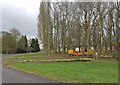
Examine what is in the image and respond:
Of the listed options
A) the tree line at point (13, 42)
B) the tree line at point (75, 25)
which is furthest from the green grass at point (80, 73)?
the tree line at point (13, 42)

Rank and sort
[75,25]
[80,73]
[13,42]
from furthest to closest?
[13,42] → [75,25] → [80,73]

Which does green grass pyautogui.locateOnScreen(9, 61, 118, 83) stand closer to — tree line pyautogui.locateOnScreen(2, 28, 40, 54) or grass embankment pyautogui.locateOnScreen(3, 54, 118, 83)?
grass embankment pyautogui.locateOnScreen(3, 54, 118, 83)

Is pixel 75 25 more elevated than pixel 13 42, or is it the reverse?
pixel 75 25

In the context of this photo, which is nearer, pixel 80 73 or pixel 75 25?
pixel 80 73

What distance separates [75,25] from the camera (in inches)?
2379

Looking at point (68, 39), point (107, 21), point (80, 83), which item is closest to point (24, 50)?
point (68, 39)

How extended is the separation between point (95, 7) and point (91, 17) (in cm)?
446

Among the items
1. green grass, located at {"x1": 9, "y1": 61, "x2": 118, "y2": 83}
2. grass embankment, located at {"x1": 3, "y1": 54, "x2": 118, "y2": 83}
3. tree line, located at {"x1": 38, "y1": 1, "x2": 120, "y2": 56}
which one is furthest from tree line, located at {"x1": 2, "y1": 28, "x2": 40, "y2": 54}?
green grass, located at {"x1": 9, "y1": 61, "x2": 118, "y2": 83}

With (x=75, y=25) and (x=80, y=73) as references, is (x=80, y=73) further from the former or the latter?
(x=75, y=25)

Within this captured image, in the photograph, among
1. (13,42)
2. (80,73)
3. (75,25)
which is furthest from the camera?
(13,42)

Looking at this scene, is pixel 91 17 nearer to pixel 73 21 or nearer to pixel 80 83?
pixel 73 21

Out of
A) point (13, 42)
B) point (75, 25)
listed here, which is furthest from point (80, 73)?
point (13, 42)

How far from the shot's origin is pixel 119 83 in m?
15.4

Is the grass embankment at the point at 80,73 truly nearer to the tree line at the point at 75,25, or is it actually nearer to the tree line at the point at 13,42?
the tree line at the point at 75,25
